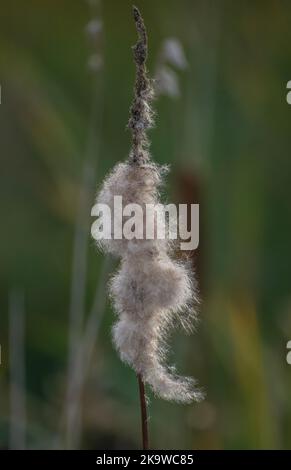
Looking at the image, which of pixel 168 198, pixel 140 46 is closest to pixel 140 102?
pixel 140 46

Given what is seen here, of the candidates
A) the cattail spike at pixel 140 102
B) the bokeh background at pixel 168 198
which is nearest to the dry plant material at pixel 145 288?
the cattail spike at pixel 140 102

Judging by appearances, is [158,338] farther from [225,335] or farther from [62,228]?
[62,228]

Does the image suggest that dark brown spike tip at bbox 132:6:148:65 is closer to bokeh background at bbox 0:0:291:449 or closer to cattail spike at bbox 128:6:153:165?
cattail spike at bbox 128:6:153:165

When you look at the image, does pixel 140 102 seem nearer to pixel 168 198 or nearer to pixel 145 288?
pixel 145 288

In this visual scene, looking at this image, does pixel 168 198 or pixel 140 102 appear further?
pixel 168 198

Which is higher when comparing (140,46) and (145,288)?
(140,46)
